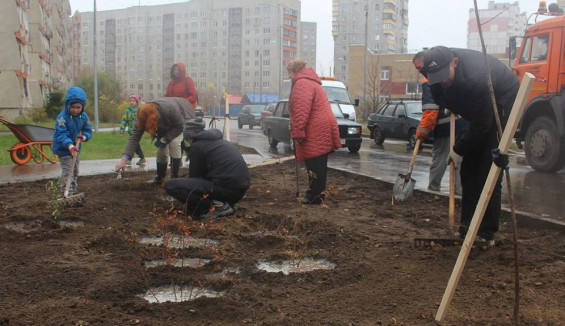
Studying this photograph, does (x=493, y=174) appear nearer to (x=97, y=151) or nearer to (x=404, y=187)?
(x=404, y=187)

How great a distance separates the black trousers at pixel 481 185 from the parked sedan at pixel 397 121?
40.5 ft

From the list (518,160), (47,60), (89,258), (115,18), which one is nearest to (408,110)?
(518,160)

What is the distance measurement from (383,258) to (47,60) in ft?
167

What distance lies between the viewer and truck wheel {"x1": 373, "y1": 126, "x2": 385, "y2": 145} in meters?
19.7

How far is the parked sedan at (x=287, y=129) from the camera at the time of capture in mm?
15945

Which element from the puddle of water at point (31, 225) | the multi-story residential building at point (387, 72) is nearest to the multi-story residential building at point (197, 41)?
the multi-story residential building at point (387, 72)

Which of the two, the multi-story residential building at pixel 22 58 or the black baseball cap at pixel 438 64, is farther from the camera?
the multi-story residential building at pixel 22 58

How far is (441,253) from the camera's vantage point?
448 centimetres

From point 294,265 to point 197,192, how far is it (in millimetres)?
1976

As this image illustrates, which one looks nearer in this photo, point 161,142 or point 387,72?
point 161,142

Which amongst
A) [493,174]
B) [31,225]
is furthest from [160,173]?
[493,174]

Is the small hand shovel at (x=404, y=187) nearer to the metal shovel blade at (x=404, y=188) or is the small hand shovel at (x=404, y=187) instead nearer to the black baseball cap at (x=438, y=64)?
the metal shovel blade at (x=404, y=188)

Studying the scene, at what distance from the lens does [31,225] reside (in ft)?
18.2

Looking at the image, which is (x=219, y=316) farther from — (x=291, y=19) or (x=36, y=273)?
(x=291, y=19)
